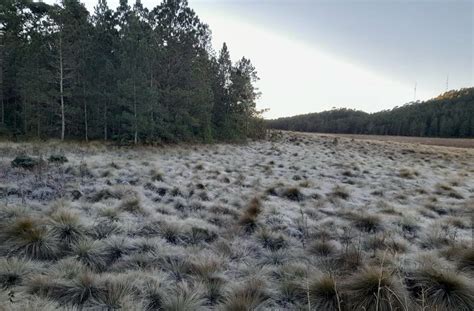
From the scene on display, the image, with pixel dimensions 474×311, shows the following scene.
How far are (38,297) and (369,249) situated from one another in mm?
3905

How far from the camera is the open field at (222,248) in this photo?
266cm

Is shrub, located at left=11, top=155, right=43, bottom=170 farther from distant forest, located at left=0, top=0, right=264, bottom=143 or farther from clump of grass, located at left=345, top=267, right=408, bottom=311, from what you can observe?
distant forest, located at left=0, top=0, right=264, bottom=143

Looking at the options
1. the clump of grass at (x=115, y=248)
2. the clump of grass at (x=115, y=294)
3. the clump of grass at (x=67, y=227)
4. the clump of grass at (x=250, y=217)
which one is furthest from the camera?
the clump of grass at (x=250, y=217)

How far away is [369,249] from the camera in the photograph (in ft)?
13.1

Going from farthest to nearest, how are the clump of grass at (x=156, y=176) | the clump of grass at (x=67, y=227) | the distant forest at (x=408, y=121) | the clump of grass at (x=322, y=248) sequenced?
1. the distant forest at (x=408, y=121)
2. the clump of grass at (x=156, y=176)
3. the clump of grass at (x=322, y=248)
4. the clump of grass at (x=67, y=227)

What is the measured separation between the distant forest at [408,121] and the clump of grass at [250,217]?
5554 cm

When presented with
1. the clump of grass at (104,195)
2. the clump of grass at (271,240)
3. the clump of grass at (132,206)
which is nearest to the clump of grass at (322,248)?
the clump of grass at (271,240)

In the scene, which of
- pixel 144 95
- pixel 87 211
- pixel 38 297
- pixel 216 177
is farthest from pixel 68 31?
pixel 38 297

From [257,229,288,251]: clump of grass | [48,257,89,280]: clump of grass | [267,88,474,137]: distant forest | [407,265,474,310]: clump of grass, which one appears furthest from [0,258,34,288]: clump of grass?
[267,88,474,137]: distant forest

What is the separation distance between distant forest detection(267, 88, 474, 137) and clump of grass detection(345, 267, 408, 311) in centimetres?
5828

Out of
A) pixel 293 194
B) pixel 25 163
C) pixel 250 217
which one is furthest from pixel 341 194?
Answer: pixel 25 163

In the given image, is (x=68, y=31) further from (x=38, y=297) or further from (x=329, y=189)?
(x=38, y=297)

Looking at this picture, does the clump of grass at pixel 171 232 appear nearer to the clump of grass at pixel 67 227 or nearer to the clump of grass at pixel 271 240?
the clump of grass at pixel 67 227

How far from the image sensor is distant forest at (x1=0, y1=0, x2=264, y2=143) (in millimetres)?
17719
